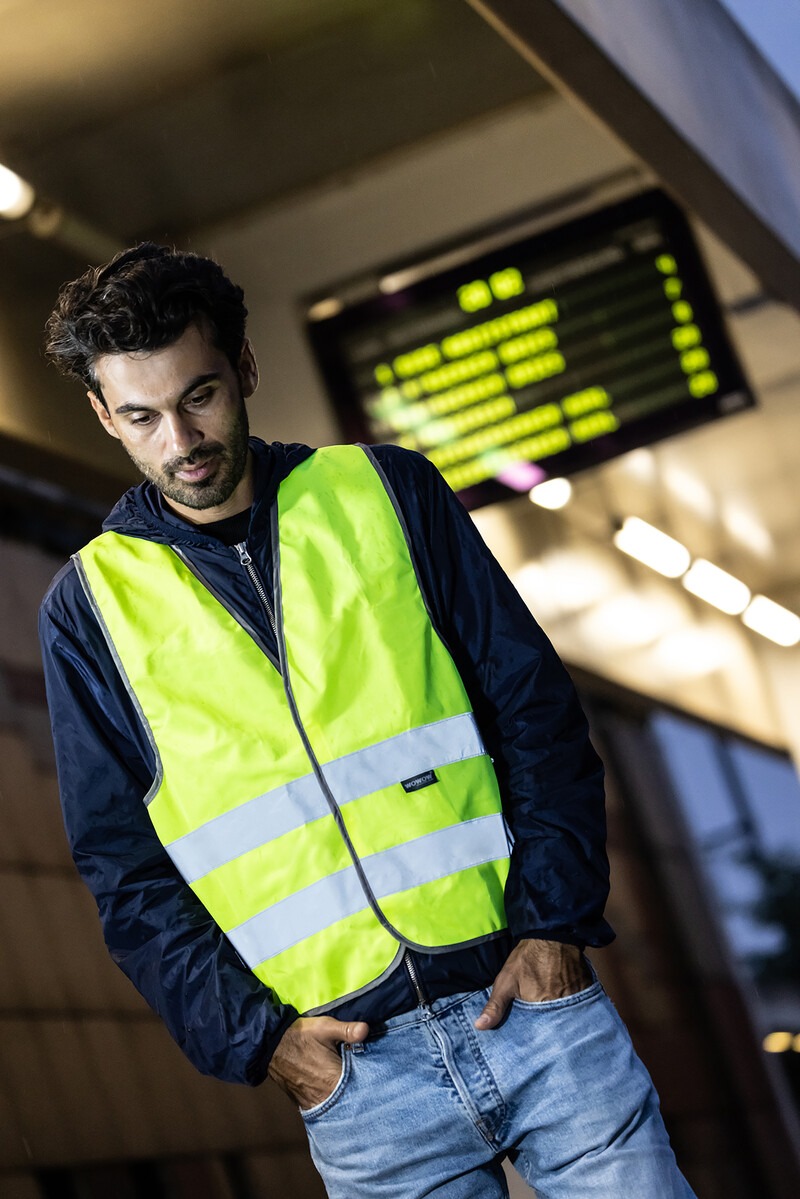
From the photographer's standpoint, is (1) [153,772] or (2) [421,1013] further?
(1) [153,772]

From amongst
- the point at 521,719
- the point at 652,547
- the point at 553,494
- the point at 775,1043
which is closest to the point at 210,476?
the point at 521,719

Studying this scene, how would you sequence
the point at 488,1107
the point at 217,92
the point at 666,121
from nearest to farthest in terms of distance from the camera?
the point at 488,1107
the point at 666,121
the point at 217,92

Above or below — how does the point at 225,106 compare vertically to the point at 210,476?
above

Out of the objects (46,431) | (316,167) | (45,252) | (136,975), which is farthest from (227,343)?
(316,167)

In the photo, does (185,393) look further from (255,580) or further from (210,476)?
(255,580)

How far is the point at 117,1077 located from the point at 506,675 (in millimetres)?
2279

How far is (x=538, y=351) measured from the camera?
4812 millimetres

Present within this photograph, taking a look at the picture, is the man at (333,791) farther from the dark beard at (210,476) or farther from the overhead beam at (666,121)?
the overhead beam at (666,121)

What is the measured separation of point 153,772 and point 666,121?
250 cm

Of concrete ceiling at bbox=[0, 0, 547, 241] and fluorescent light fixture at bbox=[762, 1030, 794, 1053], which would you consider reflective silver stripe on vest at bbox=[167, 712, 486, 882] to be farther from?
fluorescent light fixture at bbox=[762, 1030, 794, 1053]

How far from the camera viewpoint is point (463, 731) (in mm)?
1934

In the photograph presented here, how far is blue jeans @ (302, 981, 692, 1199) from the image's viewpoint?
1.83 meters

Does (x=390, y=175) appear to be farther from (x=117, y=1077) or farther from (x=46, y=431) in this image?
(x=117, y=1077)

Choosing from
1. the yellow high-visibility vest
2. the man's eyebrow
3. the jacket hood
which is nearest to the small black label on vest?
the yellow high-visibility vest
